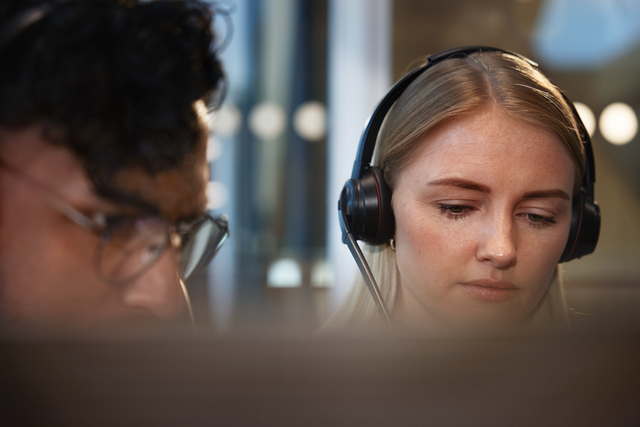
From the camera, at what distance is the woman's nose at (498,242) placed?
2.25ft

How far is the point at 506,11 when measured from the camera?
233 centimetres

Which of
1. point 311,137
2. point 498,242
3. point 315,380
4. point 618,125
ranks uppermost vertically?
point 618,125

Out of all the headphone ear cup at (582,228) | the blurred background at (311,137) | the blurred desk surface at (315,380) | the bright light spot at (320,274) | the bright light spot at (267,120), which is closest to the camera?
the blurred desk surface at (315,380)

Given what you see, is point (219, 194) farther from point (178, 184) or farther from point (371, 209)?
point (178, 184)

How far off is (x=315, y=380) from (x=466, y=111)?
0.64 m

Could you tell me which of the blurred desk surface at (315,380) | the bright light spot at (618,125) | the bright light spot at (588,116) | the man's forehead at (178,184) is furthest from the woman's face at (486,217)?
the bright light spot at (618,125)

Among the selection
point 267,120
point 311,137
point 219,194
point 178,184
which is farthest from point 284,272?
point 178,184

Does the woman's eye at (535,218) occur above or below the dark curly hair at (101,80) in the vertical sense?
below

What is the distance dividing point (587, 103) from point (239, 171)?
6.90 ft

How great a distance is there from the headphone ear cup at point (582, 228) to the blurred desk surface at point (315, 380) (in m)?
0.62

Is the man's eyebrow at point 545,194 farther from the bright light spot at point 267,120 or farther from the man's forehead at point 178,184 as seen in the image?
the bright light spot at point 267,120

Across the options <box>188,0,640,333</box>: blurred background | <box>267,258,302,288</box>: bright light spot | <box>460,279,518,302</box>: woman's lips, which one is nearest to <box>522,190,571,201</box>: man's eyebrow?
<box>460,279,518,302</box>: woman's lips

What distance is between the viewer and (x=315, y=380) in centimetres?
23

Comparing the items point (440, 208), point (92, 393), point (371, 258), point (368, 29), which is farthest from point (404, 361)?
point (368, 29)
